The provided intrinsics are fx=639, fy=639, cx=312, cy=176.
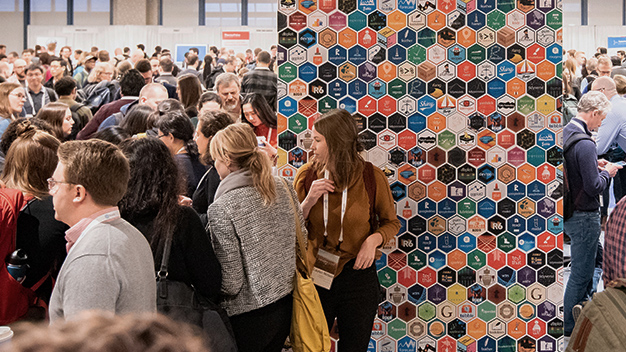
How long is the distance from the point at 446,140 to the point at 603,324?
6.83ft

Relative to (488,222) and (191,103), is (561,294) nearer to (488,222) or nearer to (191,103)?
(488,222)

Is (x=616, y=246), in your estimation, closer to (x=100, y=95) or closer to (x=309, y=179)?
(x=309, y=179)

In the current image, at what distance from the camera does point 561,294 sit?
3826 millimetres

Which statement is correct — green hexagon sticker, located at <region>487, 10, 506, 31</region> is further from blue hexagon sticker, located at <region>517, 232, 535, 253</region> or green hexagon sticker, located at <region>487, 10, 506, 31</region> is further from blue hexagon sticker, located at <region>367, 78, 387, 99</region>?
blue hexagon sticker, located at <region>517, 232, 535, 253</region>

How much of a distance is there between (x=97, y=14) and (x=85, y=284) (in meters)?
21.2

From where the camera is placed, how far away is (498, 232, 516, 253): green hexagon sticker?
3816 millimetres

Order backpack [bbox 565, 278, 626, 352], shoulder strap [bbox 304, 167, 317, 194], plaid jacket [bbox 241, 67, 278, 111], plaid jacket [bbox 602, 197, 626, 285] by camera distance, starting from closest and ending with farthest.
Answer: backpack [bbox 565, 278, 626, 352], plaid jacket [bbox 602, 197, 626, 285], shoulder strap [bbox 304, 167, 317, 194], plaid jacket [bbox 241, 67, 278, 111]

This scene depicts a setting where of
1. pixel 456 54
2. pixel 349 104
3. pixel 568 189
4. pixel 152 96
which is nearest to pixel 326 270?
pixel 349 104

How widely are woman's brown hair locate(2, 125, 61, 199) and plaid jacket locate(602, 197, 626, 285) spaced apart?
8.34 feet

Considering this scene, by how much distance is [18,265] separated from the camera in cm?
282

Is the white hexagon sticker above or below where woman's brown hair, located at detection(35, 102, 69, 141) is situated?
above

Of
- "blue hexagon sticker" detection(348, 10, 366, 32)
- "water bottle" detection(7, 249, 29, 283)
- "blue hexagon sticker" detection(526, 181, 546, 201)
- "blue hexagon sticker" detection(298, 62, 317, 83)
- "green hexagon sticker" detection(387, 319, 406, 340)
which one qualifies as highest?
"blue hexagon sticker" detection(348, 10, 366, 32)

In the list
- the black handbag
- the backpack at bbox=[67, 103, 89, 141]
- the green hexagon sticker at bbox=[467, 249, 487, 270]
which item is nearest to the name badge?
the black handbag

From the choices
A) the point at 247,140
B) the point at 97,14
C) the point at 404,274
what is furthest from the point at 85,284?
the point at 97,14
